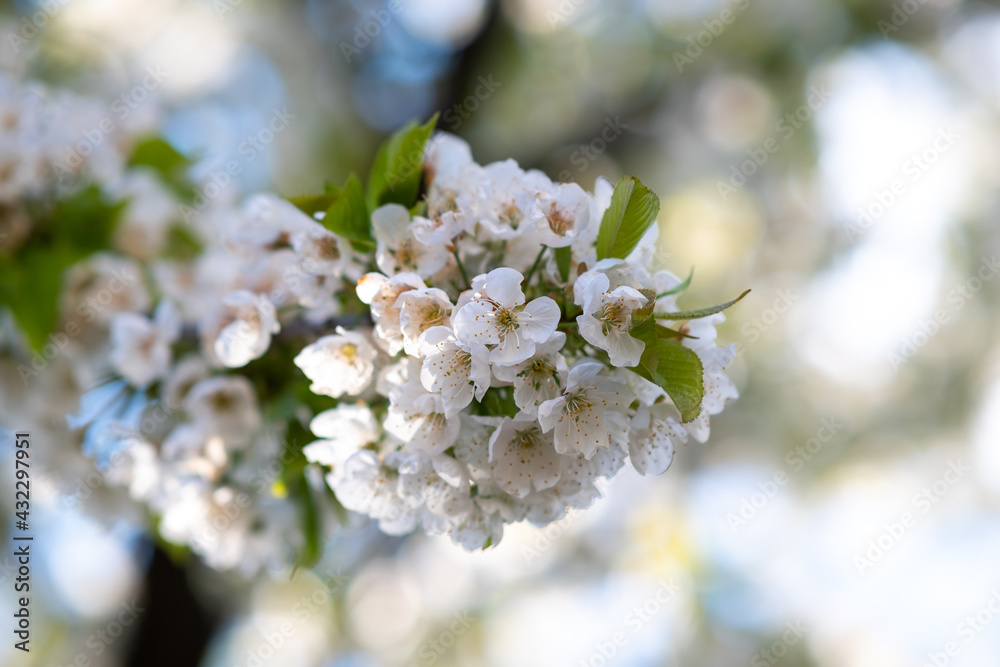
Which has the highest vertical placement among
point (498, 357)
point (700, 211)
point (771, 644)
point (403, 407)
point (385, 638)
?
point (498, 357)

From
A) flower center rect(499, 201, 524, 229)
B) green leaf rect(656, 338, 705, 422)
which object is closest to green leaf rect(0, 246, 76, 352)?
flower center rect(499, 201, 524, 229)

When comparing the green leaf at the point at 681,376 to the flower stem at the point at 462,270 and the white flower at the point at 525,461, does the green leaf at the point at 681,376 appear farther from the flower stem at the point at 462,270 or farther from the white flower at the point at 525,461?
the flower stem at the point at 462,270

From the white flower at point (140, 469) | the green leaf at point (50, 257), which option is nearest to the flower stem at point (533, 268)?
the white flower at point (140, 469)

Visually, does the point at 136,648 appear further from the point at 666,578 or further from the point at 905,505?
the point at 905,505

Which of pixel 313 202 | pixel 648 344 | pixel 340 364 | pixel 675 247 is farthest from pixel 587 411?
pixel 675 247

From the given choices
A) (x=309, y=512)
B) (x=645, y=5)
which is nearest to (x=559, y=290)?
(x=309, y=512)

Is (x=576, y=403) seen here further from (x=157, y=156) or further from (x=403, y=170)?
(x=157, y=156)

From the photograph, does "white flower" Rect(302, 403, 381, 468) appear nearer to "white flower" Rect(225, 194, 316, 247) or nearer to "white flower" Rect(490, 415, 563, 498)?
"white flower" Rect(490, 415, 563, 498)
